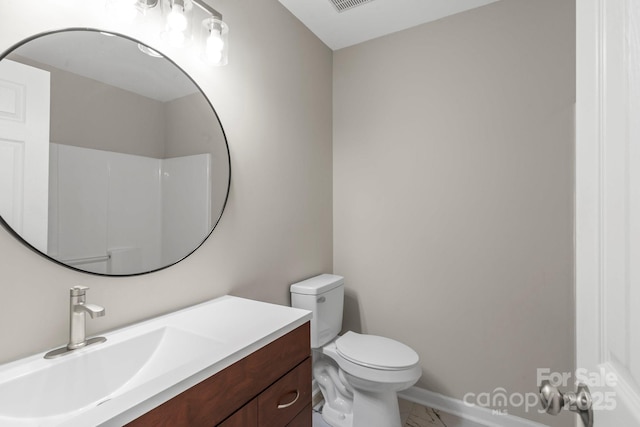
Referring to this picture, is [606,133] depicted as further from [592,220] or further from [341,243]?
[341,243]

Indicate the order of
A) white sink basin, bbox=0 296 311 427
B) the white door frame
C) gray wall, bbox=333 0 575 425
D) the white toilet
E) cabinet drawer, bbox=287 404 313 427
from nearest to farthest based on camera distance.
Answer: the white door frame → white sink basin, bbox=0 296 311 427 → cabinet drawer, bbox=287 404 313 427 → the white toilet → gray wall, bbox=333 0 575 425

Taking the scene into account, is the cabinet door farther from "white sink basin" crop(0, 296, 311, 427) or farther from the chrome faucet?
the chrome faucet

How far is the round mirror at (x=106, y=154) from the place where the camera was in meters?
0.84

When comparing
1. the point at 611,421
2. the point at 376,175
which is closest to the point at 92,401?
the point at 611,421

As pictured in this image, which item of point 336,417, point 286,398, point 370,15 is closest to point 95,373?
point 286,398

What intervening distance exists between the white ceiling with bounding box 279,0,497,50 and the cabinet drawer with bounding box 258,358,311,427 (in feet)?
6.28

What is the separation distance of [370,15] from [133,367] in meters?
2.16

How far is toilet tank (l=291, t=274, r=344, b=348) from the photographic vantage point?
1.79 meters

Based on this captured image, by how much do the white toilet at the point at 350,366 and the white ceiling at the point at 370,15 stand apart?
1.66m

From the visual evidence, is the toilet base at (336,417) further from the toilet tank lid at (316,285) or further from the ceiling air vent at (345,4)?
the ceiling air vent at (345,4)

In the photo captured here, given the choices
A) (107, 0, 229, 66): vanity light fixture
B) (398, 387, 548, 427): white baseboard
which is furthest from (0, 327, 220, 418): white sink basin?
(398, 387, 548, 427): white baseboard

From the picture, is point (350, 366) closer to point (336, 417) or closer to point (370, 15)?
point (336, 417)

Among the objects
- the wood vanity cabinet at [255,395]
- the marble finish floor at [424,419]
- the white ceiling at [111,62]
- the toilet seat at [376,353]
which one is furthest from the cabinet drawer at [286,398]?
the white ceiling at [111,62]

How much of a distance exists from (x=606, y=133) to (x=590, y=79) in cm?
12
